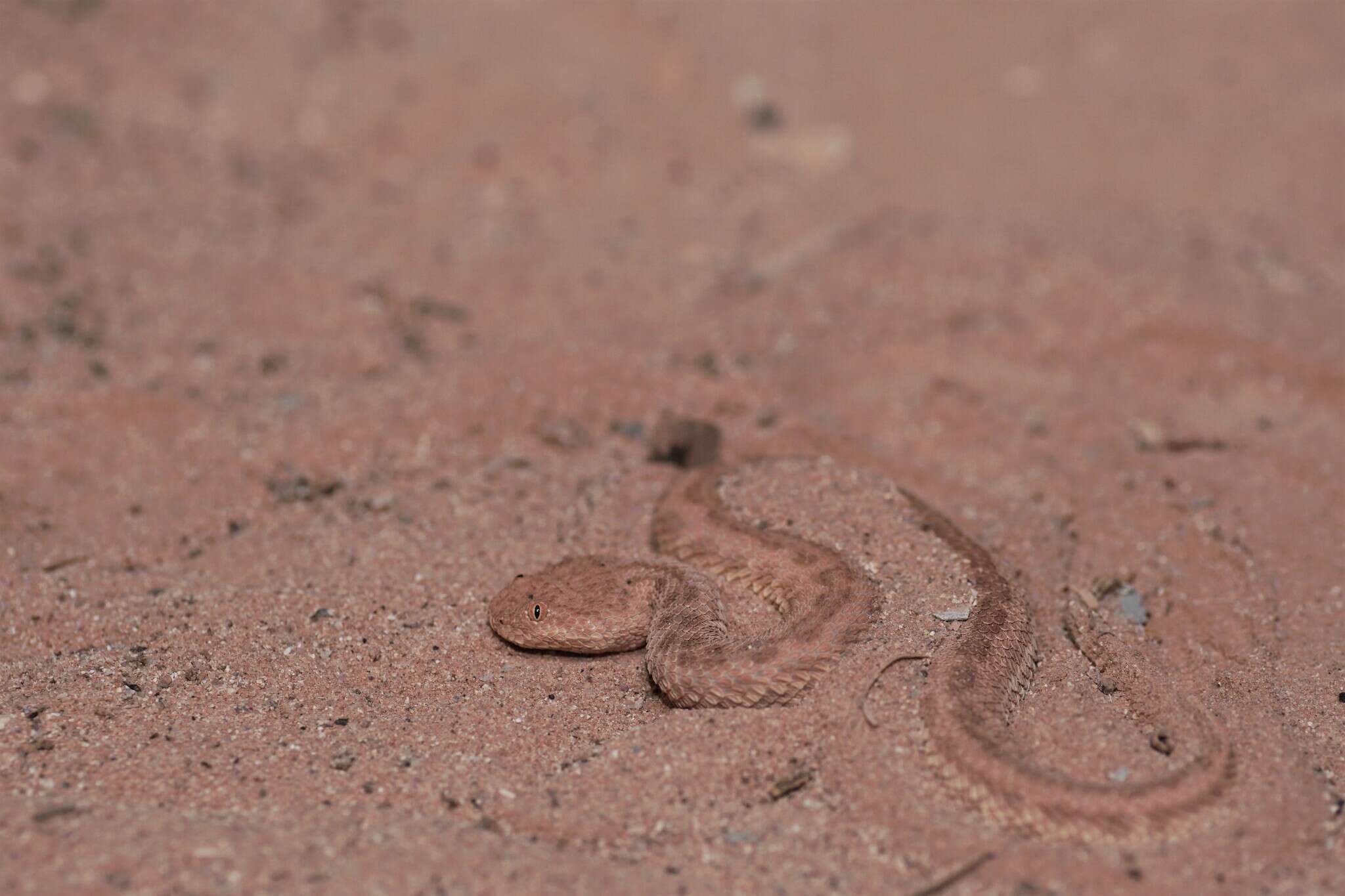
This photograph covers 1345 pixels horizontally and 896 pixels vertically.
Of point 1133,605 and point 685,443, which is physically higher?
point 685,443

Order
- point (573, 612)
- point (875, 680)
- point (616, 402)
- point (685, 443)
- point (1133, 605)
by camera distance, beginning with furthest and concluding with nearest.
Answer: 1. point (616, 402)
2. point (685, 443)
3. point (1133, 605)
4. point (573, 612)
5. point (875, 680)

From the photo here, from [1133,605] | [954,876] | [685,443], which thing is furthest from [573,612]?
[1133,605]

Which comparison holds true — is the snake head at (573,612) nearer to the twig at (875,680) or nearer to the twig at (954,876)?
the twig at (875,680)

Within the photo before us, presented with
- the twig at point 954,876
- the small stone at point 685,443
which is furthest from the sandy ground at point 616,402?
the small stone at point 685,443

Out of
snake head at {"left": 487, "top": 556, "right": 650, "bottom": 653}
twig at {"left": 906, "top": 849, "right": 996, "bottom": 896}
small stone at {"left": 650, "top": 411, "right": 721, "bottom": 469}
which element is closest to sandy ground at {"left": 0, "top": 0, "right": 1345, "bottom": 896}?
twig at {"left": 906, "top": 849, "right": 996, "bottom": 896}

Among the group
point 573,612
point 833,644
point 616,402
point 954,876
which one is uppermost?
point 616,402

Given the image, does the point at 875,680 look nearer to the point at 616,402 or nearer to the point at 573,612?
the point at 573,612

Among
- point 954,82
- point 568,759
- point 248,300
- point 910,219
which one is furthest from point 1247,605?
point 954,82
